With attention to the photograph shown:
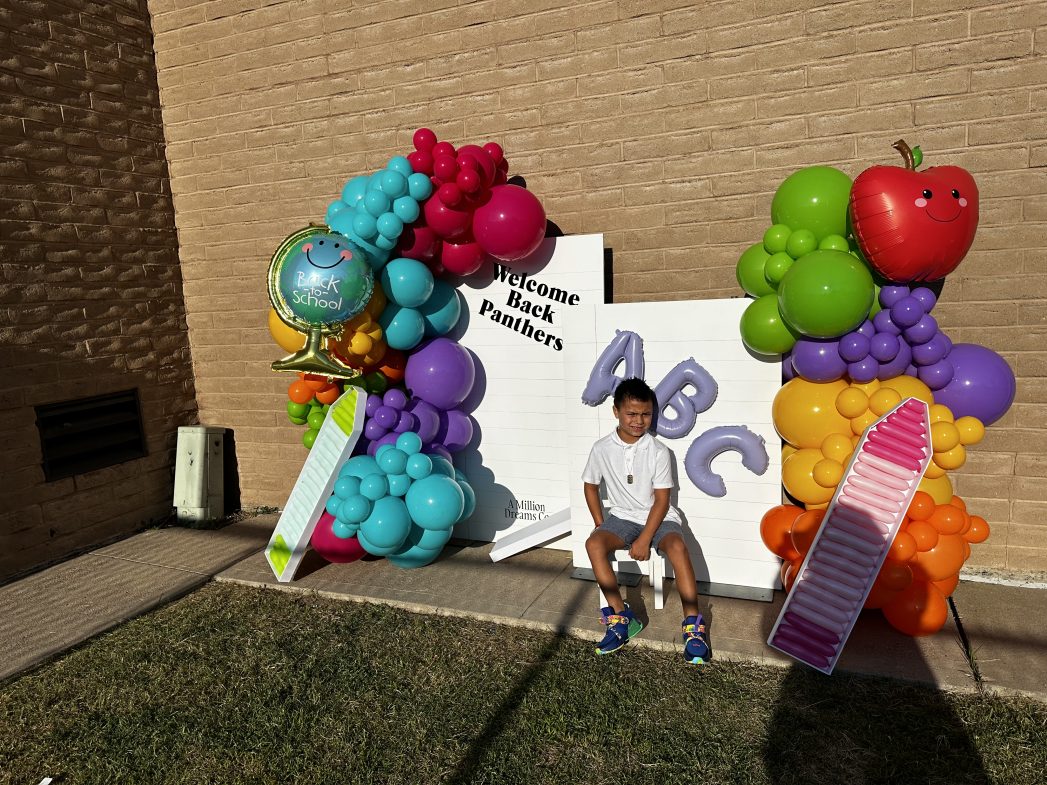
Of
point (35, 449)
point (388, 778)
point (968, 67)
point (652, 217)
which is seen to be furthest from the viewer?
point (35, 449)

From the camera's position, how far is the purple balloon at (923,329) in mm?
3514

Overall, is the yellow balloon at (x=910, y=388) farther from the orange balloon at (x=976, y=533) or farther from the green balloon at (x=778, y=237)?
the green balloon at (x=778, y=237)

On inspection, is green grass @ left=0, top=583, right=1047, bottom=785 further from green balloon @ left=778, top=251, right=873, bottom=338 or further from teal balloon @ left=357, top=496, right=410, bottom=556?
green balloon @ left=778, top=251, right=873, bottom=338

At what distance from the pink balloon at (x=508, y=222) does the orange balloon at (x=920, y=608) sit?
9.33 ft

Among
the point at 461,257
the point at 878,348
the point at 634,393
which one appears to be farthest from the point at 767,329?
the point at 461,257

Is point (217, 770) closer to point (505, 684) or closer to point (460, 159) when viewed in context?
point (505, 684)

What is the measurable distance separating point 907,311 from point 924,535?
1.08m

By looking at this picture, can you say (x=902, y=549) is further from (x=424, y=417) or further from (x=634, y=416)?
(x=424, y=417)

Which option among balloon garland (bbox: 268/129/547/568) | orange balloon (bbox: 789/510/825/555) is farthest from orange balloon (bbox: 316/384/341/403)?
orange balloon (bbox: 789/510/825/555)

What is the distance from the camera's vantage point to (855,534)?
138 inches

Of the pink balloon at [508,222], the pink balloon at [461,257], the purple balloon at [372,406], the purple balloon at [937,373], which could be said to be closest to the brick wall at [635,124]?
the pink balloon at [508,222]

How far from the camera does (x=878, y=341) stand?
Result: 3537 mm

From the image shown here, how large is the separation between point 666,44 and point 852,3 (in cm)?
107

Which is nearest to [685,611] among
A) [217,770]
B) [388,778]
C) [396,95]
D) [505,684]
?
[505,684]
